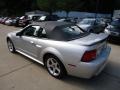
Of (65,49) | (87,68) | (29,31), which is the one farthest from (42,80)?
(29,31)

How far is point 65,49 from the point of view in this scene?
3514 mm

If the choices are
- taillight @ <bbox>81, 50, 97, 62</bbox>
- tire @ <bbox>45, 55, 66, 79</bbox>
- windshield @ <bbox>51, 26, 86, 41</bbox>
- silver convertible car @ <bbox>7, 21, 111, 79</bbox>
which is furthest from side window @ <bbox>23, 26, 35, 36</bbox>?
taillight @ <bbox>81, 50, 97, 62</bbox>

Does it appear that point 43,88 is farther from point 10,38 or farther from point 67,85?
point 10,38

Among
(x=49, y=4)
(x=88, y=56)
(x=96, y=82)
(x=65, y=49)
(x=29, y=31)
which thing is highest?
(x=49, y=4)

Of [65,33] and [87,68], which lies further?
[65,33]

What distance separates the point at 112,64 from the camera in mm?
4859

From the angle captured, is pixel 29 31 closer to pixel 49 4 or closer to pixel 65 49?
pixel 65 49

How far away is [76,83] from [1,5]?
165 feet

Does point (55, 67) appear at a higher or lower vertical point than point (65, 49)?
lower

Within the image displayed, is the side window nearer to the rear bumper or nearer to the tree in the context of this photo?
the rear bumper

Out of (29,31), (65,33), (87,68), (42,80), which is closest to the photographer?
(87,68)

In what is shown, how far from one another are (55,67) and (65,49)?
2.34 feet

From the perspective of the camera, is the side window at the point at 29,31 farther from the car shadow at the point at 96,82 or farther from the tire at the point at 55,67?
the car shadow at the point at 96,82

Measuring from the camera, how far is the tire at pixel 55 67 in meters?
3.74
